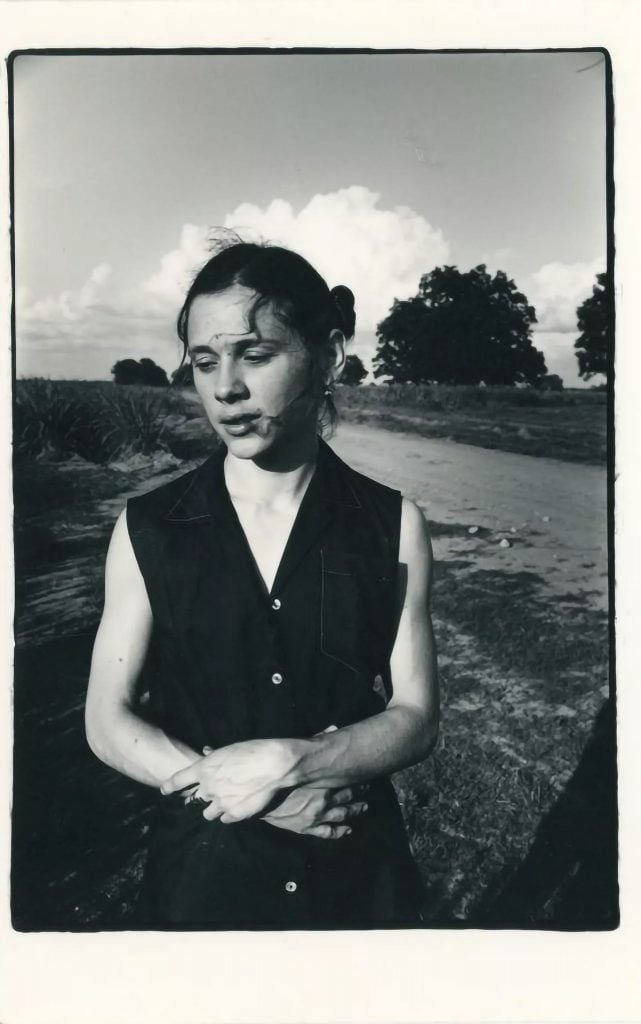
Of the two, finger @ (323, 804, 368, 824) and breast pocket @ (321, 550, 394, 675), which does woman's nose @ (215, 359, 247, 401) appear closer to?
breast pocket @ (321, 550, 394, 675)

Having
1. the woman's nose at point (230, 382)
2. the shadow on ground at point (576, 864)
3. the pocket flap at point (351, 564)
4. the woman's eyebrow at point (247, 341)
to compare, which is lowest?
the shadow on ground at point (576, 864)

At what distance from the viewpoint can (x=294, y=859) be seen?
1.83 metres

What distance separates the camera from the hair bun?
187 cm

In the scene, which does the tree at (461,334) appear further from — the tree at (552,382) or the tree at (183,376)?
the tree at (183,376)

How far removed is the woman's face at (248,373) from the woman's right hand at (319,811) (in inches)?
29.8

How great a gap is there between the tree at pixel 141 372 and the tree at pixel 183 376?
0.07 ft

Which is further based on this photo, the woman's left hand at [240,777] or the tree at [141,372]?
the tree at [141,372]

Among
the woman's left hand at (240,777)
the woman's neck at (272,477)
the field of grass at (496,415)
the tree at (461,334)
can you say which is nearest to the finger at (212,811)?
the woman's left hand at (240,777)

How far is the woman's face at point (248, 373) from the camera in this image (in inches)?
70.9

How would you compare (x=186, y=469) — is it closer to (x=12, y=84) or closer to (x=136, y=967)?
(x=12, y=84)

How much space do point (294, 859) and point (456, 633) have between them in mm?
618

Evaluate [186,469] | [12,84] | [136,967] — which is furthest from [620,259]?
[136,967]

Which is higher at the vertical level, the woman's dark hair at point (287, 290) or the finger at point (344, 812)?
the woman's dark hair at point (287, 290)

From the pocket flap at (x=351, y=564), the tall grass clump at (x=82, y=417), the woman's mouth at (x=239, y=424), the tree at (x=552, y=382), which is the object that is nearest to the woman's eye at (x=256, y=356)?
the woman's mouth at (x=239, y=424)
